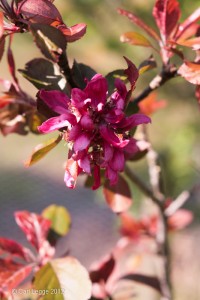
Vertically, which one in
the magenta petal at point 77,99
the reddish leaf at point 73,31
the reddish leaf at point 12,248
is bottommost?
the reddish leaf at point 12,248

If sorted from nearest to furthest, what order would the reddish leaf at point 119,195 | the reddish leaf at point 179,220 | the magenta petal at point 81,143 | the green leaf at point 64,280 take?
1. the magenta petal at point 81,143
2. the green leaf at point 64,280
3. the reddish leaf at point 119,195
4. the reddish leaf at point 179,220

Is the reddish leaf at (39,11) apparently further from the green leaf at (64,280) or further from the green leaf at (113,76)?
the green leaf at (64,280)

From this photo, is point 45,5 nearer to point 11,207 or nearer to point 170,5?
point 170,5

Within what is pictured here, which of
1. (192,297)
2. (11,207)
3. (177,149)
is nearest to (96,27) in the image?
(177,149)

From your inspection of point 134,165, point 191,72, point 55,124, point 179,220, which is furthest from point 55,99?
point 134,165

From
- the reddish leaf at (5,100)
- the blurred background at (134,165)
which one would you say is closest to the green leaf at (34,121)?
the reddish leaf at (5,100)

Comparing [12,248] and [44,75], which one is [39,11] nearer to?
[44,75]
